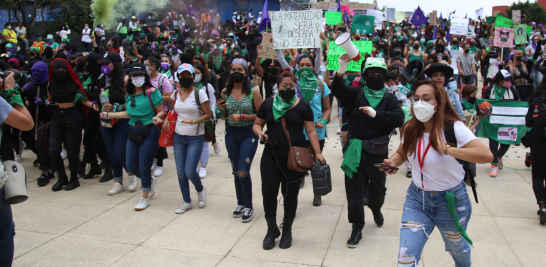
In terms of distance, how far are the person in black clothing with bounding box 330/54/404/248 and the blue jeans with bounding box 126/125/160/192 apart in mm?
2654

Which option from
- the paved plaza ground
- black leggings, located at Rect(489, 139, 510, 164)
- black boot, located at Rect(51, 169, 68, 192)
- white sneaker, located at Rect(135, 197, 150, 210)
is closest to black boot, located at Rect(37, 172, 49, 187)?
the paved plaza ground

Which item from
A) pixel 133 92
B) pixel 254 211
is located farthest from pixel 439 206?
pixel 133 92

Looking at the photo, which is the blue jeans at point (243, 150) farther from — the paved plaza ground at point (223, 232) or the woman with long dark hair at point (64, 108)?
the woman with long dark hair at point (64, 108)

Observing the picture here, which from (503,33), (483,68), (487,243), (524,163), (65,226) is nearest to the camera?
(487,243)

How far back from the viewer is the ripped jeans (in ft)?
10.2

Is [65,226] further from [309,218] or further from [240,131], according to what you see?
[309,218]

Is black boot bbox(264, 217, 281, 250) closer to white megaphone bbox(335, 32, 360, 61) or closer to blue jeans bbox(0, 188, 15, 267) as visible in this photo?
white megaphone bbox(335, 32, 360, 61)

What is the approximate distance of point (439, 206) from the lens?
314 centimetres

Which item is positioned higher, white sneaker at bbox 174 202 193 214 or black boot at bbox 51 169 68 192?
black boot at bbox 51 169 68 192

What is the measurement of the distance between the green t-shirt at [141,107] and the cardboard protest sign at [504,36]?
36.9 feet

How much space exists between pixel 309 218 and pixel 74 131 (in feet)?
12.2

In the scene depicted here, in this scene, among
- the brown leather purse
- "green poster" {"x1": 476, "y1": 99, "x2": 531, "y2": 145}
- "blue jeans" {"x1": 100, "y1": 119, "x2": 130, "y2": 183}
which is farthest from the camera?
"green poster" {"x1": 476, "y1": 99, "x2": 531, "y2": 145}

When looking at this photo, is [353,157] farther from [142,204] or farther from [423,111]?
[142,204]

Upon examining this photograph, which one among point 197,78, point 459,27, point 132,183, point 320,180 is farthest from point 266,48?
point 459,27
